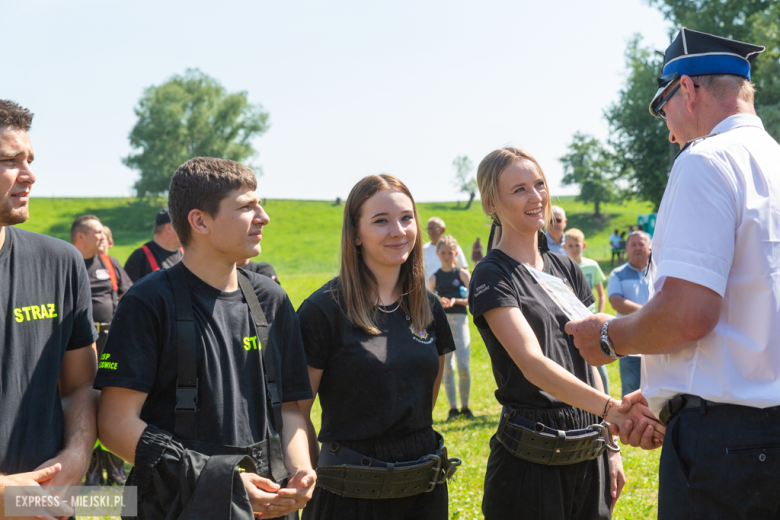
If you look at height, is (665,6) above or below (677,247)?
above

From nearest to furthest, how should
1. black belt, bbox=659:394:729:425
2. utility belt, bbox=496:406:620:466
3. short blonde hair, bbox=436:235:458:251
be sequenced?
black belt, bbox=659:394:729:425, utility belt, bbox=496:406:620:466, short blonde hair, bbox=436:235:458:251

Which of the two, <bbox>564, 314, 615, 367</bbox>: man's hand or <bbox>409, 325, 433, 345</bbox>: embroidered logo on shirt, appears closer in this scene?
<bbox>564, 314, 615, 367</bbox>: man's hand

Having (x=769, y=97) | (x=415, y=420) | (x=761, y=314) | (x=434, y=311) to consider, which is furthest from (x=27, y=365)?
(x=769, y=97)

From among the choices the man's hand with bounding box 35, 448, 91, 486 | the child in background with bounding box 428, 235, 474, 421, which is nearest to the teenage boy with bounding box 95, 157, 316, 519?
the man's hand with bounding box 35, 448, 91, 486

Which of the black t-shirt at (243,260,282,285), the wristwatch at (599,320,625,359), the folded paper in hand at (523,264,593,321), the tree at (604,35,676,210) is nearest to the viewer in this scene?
the wristwatch at (599,320,625,359)

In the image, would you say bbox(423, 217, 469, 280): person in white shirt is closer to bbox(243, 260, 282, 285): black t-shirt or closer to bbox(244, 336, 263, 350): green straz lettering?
bbox(243, 260, 282, 285): black t-shirt

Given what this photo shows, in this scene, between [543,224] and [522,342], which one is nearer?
[522,342]

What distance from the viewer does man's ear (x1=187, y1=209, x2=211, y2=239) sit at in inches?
105

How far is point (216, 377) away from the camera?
2.48 meters

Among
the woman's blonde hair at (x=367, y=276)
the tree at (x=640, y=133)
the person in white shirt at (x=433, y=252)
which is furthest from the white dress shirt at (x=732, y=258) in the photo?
the tree at (x=640, y=133)

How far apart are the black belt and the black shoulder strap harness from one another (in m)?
1.53

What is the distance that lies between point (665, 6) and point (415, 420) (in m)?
41.2

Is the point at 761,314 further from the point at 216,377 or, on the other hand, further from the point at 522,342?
the point at 216,377

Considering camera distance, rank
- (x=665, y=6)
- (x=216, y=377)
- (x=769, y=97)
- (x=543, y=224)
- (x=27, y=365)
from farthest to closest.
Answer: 1. (x=665, y=6)
2. (x=769, y=97)
3. (x=543, y=224)
4. (x=216, y=377)
5. (x=27, y=365)
